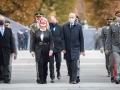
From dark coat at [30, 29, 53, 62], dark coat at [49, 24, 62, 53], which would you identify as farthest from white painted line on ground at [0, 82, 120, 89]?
dark coat at [49, 24, 62, 53]

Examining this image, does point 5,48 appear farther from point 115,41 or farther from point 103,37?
point 103,37

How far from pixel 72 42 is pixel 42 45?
0.85 metres

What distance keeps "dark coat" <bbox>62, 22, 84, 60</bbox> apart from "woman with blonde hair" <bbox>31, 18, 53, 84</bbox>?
0.43m

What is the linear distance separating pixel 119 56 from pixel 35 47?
2.38 metres

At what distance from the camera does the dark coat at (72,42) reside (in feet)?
53.4

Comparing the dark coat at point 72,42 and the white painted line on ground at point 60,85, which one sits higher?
the dark coat at point 72,42

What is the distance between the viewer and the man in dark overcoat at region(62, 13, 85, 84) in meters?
16.3

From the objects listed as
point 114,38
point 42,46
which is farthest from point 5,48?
point 114,38

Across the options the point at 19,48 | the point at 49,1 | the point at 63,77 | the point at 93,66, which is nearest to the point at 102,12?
the point at 49,1

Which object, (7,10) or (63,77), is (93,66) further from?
(7,10)

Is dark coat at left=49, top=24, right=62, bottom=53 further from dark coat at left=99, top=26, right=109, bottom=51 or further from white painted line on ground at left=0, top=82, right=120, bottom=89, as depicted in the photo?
dark coat at left=99, top=26, right=109, bottom=51

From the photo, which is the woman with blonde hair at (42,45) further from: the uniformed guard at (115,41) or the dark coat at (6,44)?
the uniformed guard at (115,41)

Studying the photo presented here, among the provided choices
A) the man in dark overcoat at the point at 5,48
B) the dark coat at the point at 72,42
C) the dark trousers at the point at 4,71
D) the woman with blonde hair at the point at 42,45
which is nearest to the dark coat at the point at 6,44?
the man in dark overcoat at the point at 5,48

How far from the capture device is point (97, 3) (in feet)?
203
